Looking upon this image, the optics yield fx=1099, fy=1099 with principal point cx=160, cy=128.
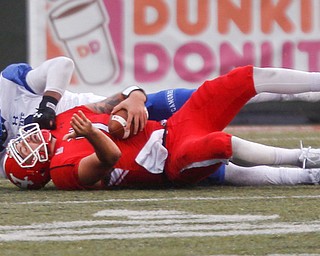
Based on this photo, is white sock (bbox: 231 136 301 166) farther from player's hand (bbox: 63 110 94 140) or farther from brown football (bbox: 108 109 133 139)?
player's hand (bbox: 63 110 94 140)

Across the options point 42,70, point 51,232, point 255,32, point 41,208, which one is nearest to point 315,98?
point 42,70

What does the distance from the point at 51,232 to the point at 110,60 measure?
5.62m

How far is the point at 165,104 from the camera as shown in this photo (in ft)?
18.6

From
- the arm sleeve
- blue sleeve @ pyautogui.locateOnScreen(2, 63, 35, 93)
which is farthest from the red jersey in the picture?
blue sleeve @ pyautogui.locateOnScreen(2, 63, 35, 93)

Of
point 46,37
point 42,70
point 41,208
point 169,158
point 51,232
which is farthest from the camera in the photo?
point 46,37

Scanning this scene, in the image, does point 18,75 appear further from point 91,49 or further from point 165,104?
point 91,49

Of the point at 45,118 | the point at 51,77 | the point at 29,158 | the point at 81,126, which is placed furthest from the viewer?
the point at 51,77

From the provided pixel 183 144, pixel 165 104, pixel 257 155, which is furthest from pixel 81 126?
pixel 165 104

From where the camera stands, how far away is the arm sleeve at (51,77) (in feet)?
17.9

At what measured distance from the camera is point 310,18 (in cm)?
952

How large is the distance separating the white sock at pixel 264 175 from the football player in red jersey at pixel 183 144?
77mm

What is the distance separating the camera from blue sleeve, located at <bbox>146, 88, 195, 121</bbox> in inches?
222

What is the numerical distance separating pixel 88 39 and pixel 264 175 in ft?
14.5

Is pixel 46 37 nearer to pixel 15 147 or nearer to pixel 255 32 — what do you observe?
pixel 255 32
